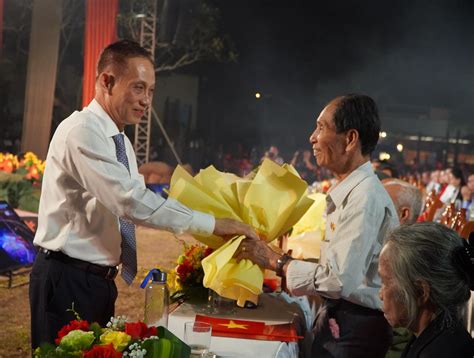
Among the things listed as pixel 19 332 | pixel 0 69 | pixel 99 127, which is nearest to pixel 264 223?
pixel 99 127

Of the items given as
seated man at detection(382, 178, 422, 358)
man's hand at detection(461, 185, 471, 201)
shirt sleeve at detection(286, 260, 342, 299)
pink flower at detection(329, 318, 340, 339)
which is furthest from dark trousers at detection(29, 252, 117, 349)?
man's hand at detection(461, 185, 471, 201)

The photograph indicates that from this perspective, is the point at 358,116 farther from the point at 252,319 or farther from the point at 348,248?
the point at 252,319

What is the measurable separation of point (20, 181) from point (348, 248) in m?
7.02

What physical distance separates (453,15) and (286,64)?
8341 millimetres

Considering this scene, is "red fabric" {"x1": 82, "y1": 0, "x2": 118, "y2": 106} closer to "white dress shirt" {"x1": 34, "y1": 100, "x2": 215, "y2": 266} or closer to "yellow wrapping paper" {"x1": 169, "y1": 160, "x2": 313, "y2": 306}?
"white dress shirt" {"x1": 34, "y1": 100, "x2": 215, "y2": 266}

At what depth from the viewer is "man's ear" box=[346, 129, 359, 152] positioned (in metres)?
2.42

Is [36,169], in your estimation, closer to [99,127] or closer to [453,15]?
[99,127]


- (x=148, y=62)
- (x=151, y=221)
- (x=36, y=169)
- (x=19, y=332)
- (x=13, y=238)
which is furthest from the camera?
(x=36, y=169)

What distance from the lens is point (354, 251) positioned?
2193 millimetres

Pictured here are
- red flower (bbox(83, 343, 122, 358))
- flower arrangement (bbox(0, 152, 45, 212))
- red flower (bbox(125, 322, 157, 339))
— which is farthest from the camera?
flower arrangement (bbox(0, 152, 45, 212))

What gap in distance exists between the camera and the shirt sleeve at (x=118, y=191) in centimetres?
237

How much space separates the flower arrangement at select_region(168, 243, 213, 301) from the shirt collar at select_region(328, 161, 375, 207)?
56cm

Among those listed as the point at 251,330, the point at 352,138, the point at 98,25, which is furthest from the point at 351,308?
the point at 98,25

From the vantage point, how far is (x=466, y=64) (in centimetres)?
2012
